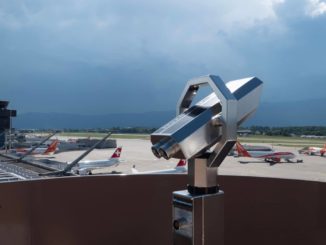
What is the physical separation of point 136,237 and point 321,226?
5.40 feet

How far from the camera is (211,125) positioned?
1892 mm

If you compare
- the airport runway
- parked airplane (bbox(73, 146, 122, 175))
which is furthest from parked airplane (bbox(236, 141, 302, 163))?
parked airplane (bbox(73, 146, 122, 175))

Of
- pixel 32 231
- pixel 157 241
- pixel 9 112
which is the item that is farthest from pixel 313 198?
pixel 9 112

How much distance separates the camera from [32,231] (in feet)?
10.4

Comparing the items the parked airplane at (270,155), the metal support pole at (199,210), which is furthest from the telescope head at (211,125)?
the parked airplane at (270,155)

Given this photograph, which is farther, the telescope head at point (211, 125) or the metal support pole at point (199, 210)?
the metal support pole at point (199, 210)

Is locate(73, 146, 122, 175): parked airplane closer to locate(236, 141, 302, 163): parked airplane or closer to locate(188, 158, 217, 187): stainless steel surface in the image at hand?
locate(236, 141, 302, 163): parked airplane

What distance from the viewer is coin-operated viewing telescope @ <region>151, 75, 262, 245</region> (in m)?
1.84

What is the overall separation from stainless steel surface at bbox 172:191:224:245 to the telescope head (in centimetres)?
21

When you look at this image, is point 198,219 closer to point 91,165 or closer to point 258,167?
point 91,165

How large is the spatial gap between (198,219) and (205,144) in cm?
41

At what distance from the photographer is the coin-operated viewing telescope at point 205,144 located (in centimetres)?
184

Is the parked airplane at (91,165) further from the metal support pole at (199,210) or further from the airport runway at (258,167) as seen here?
the metal support pole at (199,210)

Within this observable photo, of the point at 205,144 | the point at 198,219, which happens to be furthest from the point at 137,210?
the point at 205,144
